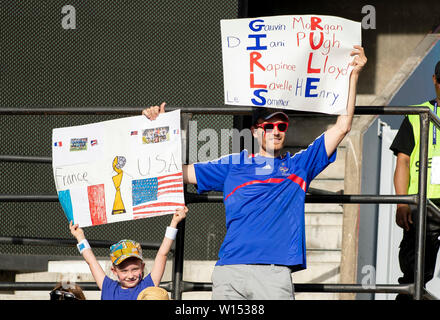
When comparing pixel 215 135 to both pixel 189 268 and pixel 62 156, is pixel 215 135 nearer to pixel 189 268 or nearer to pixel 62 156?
pixel 189 268

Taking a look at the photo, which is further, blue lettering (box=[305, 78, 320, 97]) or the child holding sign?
blue lettering (box=[305, 78, 320, 97])

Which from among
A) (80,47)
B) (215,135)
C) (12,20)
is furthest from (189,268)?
(12,20)

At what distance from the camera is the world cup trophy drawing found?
181 inches

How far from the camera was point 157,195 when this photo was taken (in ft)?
14.9

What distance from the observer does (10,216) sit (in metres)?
6.85

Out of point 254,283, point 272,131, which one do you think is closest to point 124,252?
point 254,283

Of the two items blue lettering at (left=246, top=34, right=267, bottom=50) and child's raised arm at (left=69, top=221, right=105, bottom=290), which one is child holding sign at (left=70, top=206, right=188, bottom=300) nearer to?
child's raised arm at (left=69, top=221, right=105, bottom=290)

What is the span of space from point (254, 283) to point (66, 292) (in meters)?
0.93

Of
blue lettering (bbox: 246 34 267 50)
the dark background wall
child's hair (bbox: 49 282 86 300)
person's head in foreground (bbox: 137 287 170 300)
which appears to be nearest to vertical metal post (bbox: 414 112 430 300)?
blue lettering (bbox: 246 34 267 50)

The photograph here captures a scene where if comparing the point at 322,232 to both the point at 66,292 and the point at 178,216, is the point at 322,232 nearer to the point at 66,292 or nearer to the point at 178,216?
the point at 178,216

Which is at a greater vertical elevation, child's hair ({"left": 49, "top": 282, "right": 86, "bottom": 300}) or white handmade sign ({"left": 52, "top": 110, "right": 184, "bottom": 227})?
white handmade sign ({"left": 52, "top": 110, "right": 184, "bottom": 227})

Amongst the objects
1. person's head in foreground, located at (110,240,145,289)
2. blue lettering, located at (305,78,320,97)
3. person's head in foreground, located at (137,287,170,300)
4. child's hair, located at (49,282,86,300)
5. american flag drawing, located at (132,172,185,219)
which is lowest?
child's hair, located at (49,282,86,300)

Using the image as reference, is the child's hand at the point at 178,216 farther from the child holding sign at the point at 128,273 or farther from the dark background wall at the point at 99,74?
the dark background wall at the point at 99,74

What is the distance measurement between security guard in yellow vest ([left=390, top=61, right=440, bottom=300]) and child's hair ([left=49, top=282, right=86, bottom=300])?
6.35 feet
